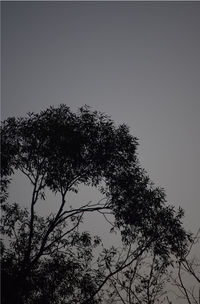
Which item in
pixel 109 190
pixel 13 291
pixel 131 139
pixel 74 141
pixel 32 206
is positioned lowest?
pixel 13 291

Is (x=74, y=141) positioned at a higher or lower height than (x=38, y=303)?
higher

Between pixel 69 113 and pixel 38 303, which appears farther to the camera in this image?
pixel 69 113

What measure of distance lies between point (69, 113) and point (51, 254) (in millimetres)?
9596

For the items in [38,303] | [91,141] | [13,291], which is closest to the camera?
[13,291]

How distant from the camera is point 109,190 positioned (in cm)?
2138

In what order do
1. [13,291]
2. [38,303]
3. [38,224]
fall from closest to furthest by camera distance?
[13,291] → [38,303] → [38,224]

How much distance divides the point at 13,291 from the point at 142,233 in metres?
8.97

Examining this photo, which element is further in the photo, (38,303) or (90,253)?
(90,253)

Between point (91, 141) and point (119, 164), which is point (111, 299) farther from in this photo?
point (91, 141)

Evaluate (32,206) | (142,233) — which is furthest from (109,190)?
(32,206)

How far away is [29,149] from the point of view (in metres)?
20.8

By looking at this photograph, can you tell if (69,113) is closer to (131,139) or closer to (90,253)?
(131,139)

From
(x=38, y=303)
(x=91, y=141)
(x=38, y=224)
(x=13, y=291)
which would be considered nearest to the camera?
(x=13, y=291)

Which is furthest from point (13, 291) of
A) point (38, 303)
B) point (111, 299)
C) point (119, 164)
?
point (119, 164)
